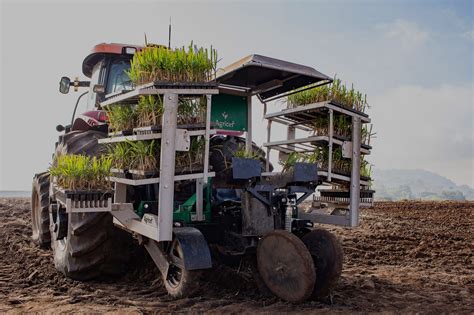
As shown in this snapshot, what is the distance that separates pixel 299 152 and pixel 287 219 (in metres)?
0.88

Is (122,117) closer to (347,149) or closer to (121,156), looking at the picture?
(121,156)

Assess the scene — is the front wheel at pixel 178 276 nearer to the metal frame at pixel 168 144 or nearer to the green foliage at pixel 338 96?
the metal frame at pixel 168 144

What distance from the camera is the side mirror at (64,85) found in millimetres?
6590

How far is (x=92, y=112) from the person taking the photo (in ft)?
17.2

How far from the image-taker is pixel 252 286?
426cm

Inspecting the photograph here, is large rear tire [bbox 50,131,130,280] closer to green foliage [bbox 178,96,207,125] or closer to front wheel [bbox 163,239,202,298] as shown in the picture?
front wheel [bbox 163,239,202,298]

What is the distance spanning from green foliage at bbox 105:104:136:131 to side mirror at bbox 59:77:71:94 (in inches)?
109

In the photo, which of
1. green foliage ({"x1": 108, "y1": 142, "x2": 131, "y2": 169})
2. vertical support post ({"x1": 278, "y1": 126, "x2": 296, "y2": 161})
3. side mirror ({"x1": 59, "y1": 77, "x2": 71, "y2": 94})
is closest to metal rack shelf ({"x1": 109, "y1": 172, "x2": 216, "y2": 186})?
green foliage ({"x1": 108, "y1": 142, "x2": 131, "y2": 169})

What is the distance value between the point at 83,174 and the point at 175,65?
43.6 inches

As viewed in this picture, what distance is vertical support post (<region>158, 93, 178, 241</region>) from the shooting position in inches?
140

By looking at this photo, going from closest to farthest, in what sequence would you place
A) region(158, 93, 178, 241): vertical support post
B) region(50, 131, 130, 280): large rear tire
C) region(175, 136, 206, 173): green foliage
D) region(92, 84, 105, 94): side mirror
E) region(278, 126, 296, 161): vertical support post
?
1. region(158, 93, 178, 241): vertical support post
2. region(175, 136, 206, 173): green foliage
3. region(50, 131, 130, 280): large rear tire
4. region(278, 126, 296, 161): vertical support post
5. region(92, 84, 105, 94): side mirror

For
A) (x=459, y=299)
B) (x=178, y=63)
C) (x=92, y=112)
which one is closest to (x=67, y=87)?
(x=92, y=112)

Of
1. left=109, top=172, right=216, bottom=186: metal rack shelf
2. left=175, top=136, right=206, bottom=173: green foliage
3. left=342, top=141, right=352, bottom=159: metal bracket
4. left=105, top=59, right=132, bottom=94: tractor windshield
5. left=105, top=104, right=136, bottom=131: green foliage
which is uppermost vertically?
left=105, top=59, right=132, bottom=94: tractor windshield

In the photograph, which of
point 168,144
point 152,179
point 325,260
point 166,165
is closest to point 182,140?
point 168,144
